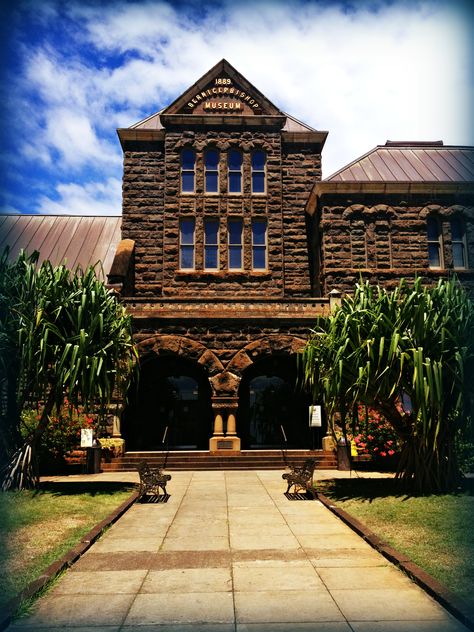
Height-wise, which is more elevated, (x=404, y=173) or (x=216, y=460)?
(x=404, y=173)

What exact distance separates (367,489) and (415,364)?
370cm

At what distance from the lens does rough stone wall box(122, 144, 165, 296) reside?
24.0 meters

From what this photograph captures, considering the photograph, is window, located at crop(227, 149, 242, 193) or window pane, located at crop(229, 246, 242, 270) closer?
window pane, located at crop(229, 246, 242, 270)

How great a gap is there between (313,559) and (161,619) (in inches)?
113

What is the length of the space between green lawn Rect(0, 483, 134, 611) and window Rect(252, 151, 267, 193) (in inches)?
595

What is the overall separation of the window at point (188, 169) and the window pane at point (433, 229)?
10.1 metres

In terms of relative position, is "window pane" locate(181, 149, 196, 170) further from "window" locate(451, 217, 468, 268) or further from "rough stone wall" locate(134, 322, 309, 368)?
"window" locate(451, 217, 468, 268)

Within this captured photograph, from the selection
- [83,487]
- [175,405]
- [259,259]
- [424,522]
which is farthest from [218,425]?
[424,522]

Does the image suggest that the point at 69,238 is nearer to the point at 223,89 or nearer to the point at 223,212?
the point at 223,212

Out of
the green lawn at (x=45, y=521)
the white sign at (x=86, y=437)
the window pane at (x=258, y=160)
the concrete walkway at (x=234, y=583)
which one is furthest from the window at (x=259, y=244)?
the concrete walkway at (x=234, y=583)

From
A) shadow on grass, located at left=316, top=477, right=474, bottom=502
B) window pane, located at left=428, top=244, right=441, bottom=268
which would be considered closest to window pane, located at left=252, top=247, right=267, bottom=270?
window pane, located at left=428, top=244, right=441, bottom=268

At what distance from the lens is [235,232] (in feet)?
80.7

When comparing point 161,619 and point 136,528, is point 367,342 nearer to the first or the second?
point 136,528

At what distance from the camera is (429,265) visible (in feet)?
74.6
